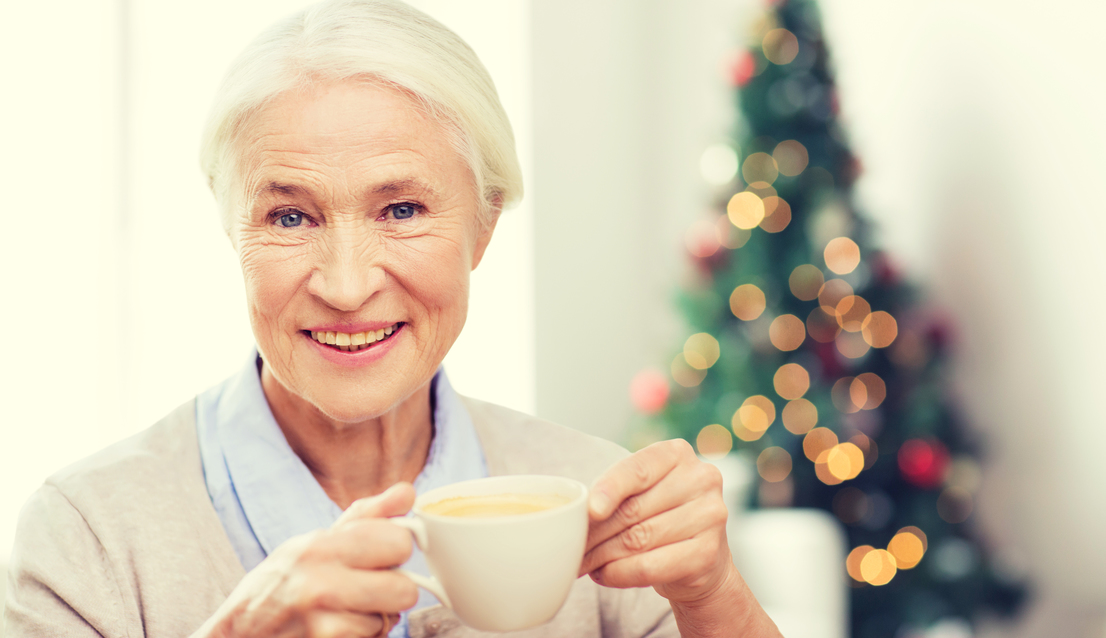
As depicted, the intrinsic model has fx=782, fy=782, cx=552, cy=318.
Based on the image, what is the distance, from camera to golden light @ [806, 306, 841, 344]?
3.05 meters

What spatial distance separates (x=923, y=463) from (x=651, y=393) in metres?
1.07

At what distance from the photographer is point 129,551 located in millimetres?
943

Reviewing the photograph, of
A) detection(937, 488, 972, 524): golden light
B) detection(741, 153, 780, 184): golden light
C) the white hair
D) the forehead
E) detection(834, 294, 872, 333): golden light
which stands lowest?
detection(937, 488, 972, 524): golden light

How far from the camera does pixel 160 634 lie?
924 millimetres

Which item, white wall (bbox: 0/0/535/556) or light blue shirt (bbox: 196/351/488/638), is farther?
white wall (bbox: 0/0/535/556)

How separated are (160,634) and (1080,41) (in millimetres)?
3239

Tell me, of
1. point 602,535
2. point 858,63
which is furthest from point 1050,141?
point 602,535

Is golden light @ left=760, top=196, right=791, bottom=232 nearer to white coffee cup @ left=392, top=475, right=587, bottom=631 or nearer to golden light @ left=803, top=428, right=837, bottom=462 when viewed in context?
golden light @ left=803, top=428, right=837, bottom=462

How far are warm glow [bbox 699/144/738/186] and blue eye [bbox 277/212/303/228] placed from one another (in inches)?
98.6

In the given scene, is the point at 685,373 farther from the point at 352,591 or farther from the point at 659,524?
the point at 352,591

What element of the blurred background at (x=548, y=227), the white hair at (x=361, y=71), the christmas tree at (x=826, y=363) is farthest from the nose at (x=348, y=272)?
the christmas tree at (x=826, y=363)

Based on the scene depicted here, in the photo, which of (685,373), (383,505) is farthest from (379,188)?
(685,373)

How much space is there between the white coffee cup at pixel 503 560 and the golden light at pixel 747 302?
2.54 m

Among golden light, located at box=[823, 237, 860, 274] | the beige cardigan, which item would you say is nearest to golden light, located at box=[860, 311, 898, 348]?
golden light, located at box=[823, 237, 860, 274]
